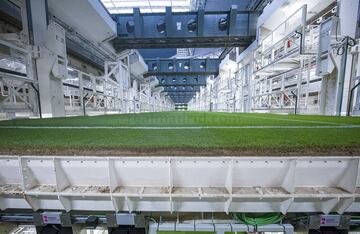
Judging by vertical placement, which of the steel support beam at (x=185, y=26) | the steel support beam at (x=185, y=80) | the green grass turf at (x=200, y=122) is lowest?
the green grass turf at (x=200, y=122)

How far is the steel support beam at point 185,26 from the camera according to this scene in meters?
5.94

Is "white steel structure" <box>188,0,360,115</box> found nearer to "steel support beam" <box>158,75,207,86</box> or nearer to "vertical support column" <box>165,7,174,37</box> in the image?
"vertical support column" <box>165,7,174,37</box>

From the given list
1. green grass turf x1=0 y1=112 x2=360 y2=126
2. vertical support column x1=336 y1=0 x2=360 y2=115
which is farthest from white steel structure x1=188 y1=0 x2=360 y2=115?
green grass turf x1=0 y1=112 x2=360 y2=126

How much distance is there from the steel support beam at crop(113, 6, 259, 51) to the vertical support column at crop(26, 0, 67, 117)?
2637mm

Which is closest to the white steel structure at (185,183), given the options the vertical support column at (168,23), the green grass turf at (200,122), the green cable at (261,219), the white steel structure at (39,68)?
the green cable at (261,219)

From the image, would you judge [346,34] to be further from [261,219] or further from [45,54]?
[45,54]

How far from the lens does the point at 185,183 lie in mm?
1324

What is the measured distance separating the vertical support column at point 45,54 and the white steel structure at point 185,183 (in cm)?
326

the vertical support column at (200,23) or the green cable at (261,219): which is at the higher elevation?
the vertical support column at (200,23)

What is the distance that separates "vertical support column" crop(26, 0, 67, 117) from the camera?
12.0ft

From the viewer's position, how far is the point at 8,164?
1.33 metres

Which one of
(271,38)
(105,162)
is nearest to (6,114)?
(105,162)

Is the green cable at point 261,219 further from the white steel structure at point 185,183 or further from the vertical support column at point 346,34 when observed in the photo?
the vertical support column at point 346,34

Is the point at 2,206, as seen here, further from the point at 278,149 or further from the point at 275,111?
the point at 275,111
